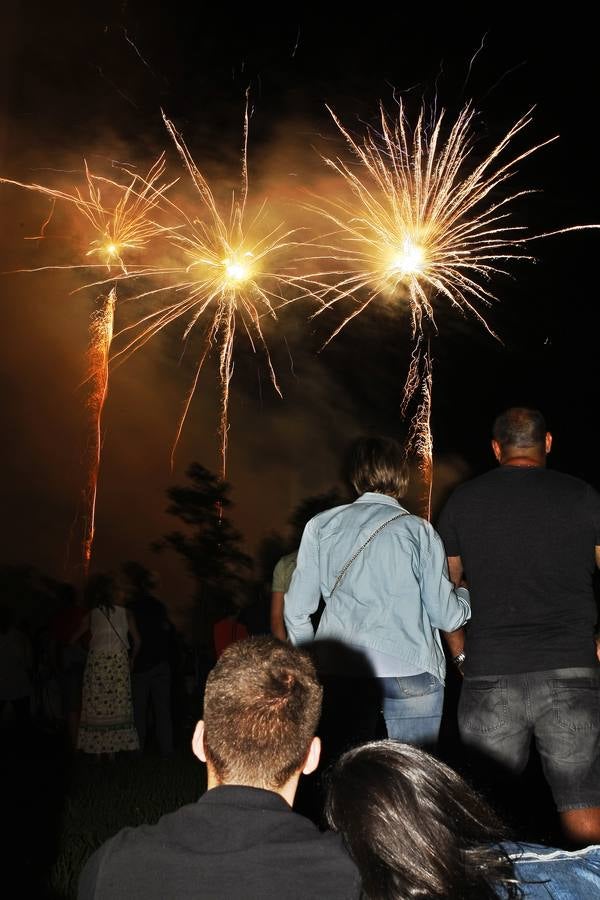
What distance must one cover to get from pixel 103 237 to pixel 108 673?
48.4ft

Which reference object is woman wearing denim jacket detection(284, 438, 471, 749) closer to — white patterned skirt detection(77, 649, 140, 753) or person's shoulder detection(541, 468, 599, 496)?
person's shoulder detection(541, 468, 599, 496)

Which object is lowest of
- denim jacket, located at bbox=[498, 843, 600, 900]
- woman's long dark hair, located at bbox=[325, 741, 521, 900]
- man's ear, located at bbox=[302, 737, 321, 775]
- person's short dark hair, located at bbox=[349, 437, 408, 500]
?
denim jacket, located at bbox=[498, 843, 600, 900]

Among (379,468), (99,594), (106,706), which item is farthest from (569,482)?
(106,706)

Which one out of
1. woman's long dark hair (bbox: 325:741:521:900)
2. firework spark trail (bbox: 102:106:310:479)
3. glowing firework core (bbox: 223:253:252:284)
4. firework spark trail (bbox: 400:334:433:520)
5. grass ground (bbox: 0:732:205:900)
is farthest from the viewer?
firework spark trail (bbox: 400:334:433:520)

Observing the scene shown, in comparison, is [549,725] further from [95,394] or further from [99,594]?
[95,394]

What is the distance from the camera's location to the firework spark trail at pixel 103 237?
60.1ft

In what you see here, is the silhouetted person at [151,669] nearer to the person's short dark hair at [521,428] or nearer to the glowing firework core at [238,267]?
the person's short dark hair at [521,428]

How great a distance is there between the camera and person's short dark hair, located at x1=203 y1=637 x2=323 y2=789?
160 centimetres

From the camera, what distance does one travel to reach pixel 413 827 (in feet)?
4.27

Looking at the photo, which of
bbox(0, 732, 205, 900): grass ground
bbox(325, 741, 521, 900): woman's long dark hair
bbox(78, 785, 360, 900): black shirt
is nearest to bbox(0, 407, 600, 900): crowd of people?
bbox(78, 785, 360, 900): black shirt

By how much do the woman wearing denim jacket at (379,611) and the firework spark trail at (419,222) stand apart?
11.3 meters

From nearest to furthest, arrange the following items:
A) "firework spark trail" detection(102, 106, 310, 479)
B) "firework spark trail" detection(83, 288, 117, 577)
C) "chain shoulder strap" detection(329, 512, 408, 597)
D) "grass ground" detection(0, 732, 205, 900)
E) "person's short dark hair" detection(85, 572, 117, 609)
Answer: "chain shoulder strap" detection(329, 512, 408, 597), "grass ground" detection(0, 732, 205, 900), "person's short dark hair" detection(85, 572, 117, 609), "firework spark trail" detection(102, 106, 310, 479), "firework spark trail" detection(83, 288, 117, 577)

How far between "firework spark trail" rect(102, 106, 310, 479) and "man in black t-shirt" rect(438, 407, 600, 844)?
14.3m

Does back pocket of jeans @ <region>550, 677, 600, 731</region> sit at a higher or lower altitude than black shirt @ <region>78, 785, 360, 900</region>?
higher
